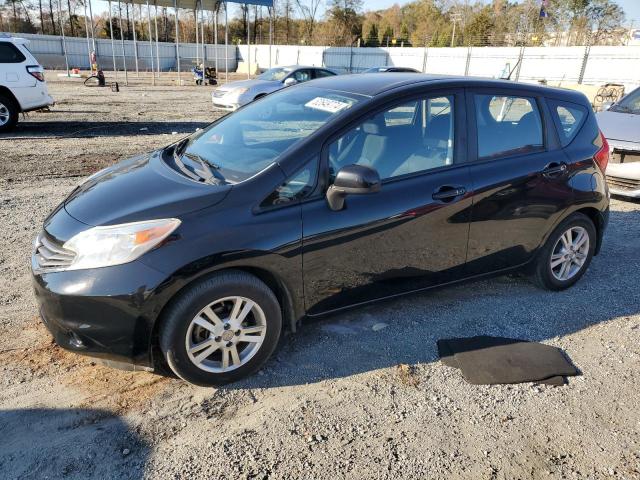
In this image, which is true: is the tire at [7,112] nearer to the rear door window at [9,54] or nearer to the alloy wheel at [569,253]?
the rear door window at [9,54]

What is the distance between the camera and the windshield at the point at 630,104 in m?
7.85

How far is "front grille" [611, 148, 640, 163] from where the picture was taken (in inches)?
264

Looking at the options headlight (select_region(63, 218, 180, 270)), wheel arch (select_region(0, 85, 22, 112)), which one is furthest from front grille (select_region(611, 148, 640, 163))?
wheel arch (select_region(0, 85, 22, 112))

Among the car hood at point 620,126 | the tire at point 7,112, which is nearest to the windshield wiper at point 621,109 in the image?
the car hood at point 620,126

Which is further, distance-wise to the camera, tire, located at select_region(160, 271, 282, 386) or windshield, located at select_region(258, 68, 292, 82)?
windshield, located at select_region(258, 68, 292, 82)

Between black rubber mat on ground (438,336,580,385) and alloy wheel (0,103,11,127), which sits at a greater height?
alloy wheel (0,103,11,127)

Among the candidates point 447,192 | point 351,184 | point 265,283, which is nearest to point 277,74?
point 447,192

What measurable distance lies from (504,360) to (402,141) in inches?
64.4

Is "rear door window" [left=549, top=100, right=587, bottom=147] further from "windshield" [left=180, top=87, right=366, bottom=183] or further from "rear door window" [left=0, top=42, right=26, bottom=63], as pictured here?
"rear door window" [left=0, top=42, right=26, bottom=63]

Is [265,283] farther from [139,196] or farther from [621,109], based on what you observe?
[621,109]

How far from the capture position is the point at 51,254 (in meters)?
2.85

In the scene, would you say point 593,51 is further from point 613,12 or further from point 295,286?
point 295,286

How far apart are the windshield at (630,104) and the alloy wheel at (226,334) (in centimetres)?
741

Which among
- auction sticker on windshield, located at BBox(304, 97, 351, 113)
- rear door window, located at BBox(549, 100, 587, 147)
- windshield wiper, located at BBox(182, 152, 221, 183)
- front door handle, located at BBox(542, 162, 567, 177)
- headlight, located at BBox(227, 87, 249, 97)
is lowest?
headlight, located at BBox(227, 87, 249, 97)
